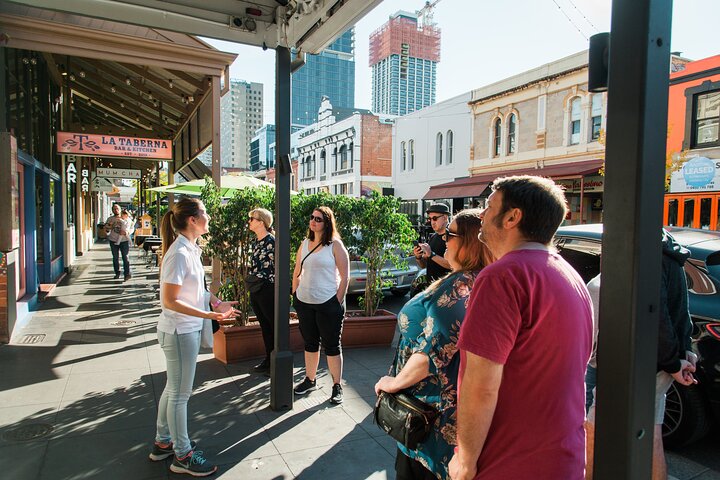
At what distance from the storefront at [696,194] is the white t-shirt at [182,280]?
1793cm

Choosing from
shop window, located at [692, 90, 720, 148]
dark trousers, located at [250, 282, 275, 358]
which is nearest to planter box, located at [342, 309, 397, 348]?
dark trousers, located at [250, 282, 275, 358]

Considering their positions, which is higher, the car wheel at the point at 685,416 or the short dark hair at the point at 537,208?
the short dark hair at the point at 537,208

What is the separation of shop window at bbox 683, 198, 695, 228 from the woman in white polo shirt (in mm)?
18578

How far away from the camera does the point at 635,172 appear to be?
1281 millimetres

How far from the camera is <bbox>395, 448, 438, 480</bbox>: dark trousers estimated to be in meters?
2.20

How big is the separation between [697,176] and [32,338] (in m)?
19.3

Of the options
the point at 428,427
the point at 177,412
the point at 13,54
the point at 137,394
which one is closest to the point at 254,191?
the point at 137,394

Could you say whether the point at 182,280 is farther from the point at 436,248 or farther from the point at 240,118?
the point at 240,118

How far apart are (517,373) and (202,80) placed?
10.4 metres

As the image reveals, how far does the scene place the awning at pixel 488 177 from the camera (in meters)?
20.7

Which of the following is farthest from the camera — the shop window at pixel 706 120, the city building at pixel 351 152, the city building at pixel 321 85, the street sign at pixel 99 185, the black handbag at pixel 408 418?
the city building at pixel 321 85

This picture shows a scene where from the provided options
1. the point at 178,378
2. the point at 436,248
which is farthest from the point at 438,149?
the point at 178,378

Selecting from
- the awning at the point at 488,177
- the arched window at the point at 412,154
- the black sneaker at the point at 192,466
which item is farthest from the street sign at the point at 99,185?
the black sneaker at the point at 192,466

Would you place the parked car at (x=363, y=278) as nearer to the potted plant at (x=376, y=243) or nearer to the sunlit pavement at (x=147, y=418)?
the potted plant at (x=376, y=243)
